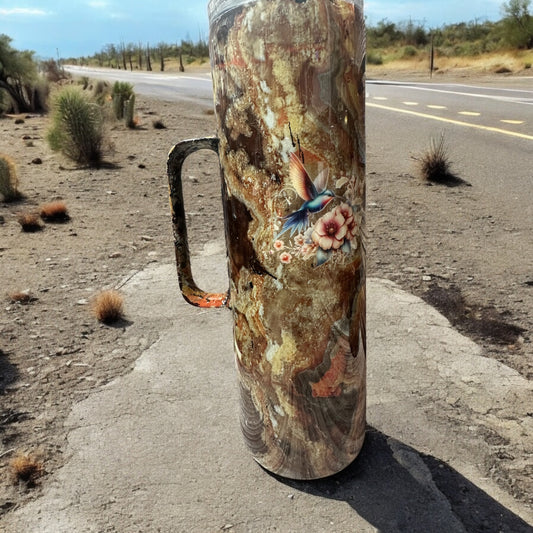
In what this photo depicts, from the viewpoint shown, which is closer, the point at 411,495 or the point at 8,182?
the point at 411,495

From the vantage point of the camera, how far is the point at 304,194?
1621mm

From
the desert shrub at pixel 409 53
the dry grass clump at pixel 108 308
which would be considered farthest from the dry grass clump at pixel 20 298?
the desert shrub at pixel 409 53

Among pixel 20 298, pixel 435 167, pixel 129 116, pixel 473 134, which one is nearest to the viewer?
pixel 20 298

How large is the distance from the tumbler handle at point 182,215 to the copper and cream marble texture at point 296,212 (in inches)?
5.4

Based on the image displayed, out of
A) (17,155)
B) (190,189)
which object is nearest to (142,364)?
(190,189)

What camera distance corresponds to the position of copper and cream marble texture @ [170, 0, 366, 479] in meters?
1.53

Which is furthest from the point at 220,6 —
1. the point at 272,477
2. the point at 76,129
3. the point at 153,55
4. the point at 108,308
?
the point at 153,55

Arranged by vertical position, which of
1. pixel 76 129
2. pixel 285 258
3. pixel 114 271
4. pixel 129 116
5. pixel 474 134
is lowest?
pixel 114 271

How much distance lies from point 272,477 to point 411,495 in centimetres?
49

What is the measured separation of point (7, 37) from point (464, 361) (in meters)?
22.0

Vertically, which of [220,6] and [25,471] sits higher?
[220,6]

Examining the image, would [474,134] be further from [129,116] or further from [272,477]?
[272,477]

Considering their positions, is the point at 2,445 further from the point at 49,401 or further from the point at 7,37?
the point at 7,37

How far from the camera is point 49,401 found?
8.80 ft
